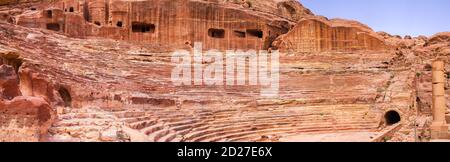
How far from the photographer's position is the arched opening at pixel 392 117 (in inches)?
898

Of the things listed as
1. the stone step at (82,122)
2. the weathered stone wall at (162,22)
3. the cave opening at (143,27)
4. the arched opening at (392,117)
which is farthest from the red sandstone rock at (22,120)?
the cave opening at (143,27)

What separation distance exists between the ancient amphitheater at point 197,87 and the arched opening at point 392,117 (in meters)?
0.04

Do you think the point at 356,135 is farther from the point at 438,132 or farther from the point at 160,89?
the point at 160,89

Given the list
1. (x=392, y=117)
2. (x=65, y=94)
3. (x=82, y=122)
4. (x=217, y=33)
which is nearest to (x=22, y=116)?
(x=82, y=122)

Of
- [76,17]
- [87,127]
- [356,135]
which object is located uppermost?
[76,17]

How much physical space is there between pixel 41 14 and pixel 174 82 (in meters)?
9.83

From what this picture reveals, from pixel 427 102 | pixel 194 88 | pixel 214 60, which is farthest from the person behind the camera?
pixel 214 60

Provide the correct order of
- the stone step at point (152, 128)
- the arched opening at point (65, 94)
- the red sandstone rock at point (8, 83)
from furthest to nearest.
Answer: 1. the arched opening at point (65, 94)
2. the stone step at point (152, 128)
3. the red sandstone rock at point (8, 83)

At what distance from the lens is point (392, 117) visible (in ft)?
76.5

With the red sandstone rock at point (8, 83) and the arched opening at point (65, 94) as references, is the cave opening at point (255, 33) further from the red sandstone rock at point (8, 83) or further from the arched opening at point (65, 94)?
the red sandstone rock at point (8, 83)

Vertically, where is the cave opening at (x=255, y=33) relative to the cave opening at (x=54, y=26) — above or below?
below

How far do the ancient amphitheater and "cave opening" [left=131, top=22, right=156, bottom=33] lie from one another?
8cm
